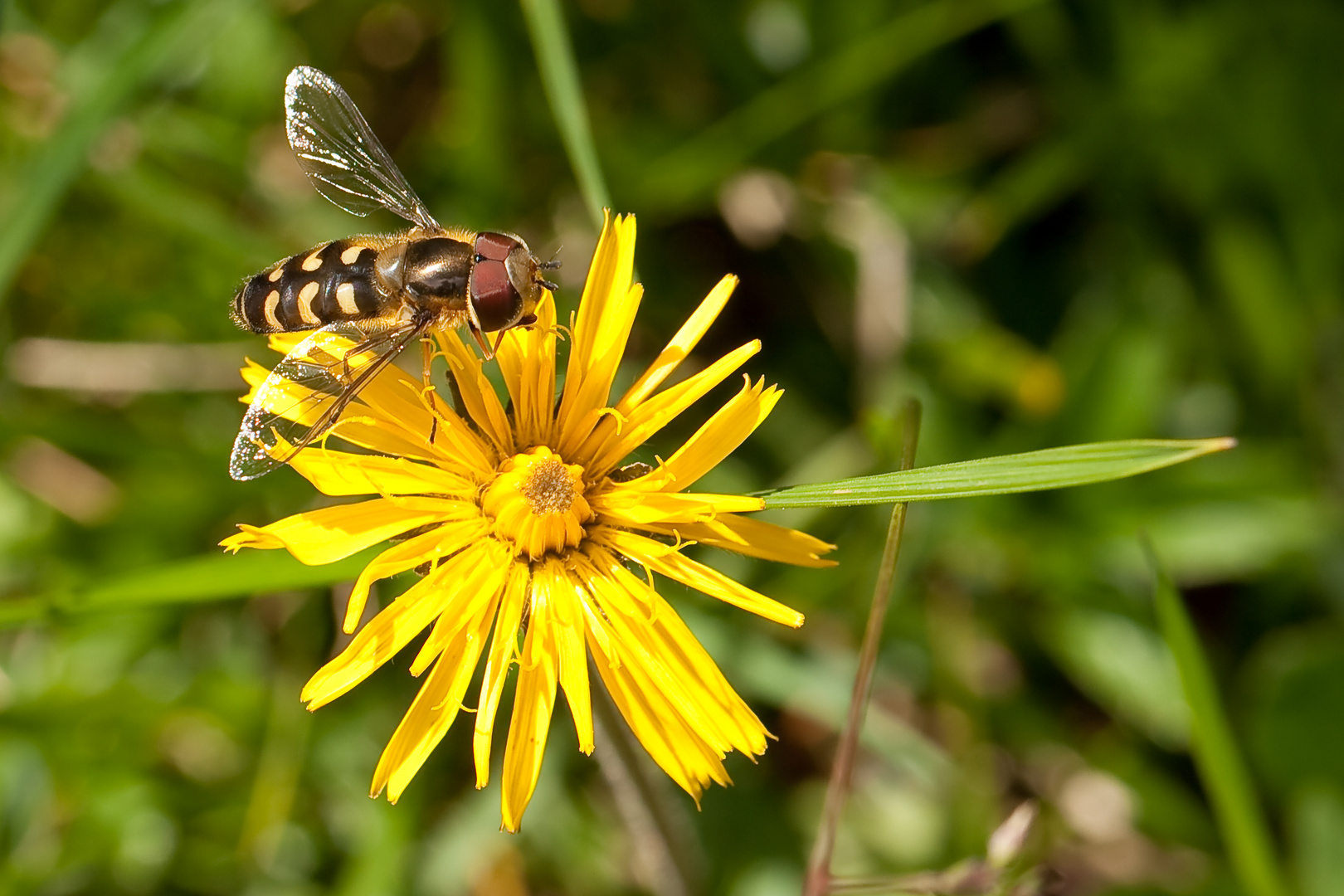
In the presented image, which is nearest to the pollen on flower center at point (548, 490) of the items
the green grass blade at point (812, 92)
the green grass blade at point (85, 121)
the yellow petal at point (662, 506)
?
the yellow petal at point (662, 506)

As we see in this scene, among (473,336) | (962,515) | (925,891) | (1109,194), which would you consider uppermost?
(1109,194)

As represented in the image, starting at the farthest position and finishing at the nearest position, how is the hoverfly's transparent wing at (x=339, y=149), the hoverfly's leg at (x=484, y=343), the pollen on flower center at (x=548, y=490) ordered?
the hoverfly's transparent wing at (x=339, y=149) → the hoverfly's leg at (x=484, y=343) → the pollen on flower center at (x=548, y=490)

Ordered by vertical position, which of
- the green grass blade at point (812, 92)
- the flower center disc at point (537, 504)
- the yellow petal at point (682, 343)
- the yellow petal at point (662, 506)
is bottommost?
the yellow petal at point (662, 506)

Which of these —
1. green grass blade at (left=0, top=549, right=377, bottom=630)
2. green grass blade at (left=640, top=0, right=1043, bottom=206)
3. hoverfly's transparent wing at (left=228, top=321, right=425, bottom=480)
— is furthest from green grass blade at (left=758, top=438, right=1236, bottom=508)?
green grass blade at (left=640, top=0, right=1043, bottom=206)

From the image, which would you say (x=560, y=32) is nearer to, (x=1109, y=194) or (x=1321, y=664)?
(x=1109, y=194)

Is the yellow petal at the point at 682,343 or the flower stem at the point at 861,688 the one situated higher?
the yellow petal at the point at 682,343

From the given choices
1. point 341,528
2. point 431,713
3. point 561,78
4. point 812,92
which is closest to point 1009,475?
point 431,713

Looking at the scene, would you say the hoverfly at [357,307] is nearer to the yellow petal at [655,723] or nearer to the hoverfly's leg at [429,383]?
the hoverfly's leg at [429,383]

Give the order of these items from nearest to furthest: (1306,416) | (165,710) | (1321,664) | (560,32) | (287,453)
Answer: (287,453)
(560,32)
(1321,664)
(165,710)
(1306,416)

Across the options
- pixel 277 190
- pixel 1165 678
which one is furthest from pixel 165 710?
pixel 1165 678
